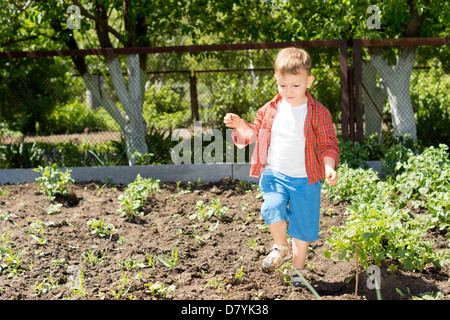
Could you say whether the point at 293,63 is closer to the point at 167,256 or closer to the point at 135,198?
the point at 167,256

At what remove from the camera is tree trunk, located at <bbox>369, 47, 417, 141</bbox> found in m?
6.27

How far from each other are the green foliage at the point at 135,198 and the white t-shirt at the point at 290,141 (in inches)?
71.5

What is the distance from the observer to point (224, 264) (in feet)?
10.8

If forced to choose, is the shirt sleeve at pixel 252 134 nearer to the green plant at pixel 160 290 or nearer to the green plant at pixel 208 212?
the green plant at pixel 160 290

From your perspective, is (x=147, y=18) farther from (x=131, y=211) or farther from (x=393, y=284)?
(x=393, y=284)

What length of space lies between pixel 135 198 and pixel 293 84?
2.35 metres

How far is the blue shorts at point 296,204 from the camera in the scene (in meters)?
2.85

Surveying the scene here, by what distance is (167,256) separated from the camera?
11.2 ft

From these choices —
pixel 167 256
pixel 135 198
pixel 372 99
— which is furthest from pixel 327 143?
pixel 372 99

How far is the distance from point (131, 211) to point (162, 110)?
9.05m

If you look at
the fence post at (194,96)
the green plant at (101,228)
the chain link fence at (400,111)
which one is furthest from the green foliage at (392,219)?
the fence post at (194,96)

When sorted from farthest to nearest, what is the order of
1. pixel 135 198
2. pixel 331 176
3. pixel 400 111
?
pixel 400 111 → pixel 135 198 → pixel 331 176

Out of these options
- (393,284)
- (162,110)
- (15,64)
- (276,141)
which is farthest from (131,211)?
(162,110)

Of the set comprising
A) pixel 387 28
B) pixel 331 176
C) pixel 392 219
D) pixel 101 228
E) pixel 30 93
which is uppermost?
pixel 387 28
